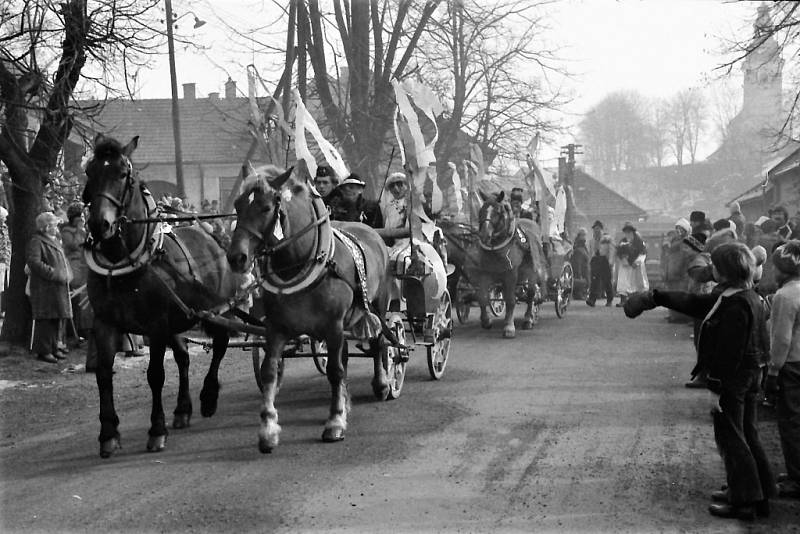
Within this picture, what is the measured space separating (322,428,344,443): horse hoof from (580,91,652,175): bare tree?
231ft

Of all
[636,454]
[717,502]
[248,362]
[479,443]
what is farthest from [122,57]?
[717,502]

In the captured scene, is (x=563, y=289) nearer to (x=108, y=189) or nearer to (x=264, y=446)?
(x=264, y=446)

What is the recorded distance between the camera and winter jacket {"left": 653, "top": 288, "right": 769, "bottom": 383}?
509cm

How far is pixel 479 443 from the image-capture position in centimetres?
690

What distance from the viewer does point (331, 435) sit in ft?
22.7

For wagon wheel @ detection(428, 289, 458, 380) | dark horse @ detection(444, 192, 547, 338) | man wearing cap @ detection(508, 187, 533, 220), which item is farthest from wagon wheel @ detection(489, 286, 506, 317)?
wagon wheel @ detection(428, 289, 458, 380)

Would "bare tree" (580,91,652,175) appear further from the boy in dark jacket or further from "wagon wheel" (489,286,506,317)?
the boy in dark jacket

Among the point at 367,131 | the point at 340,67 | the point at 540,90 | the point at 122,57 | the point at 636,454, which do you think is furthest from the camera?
the point at 540,90

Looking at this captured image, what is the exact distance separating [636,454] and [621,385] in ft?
10.1

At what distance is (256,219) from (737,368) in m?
3.35

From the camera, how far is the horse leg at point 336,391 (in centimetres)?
695

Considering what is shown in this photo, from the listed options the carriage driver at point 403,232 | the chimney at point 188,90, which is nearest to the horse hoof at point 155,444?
the carriage driver at point 403,232

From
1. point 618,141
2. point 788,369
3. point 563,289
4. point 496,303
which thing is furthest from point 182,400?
point 618,141

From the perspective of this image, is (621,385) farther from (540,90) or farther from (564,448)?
(540,90)
